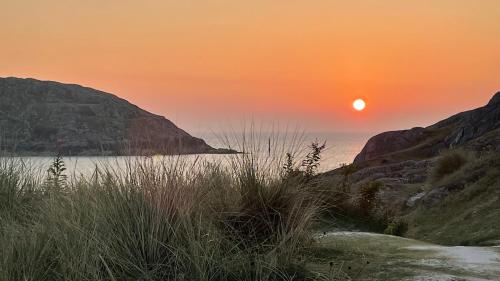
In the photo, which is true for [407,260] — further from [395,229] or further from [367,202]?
[367,202]

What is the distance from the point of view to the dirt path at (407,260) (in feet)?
17.0

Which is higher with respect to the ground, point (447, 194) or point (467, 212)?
point (447, 194)

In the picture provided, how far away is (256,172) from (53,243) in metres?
2.45

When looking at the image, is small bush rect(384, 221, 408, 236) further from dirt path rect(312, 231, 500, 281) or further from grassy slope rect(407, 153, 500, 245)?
dirt path rect(312, 231, 500, 281)

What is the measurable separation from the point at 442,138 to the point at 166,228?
172ft

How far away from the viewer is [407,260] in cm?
590

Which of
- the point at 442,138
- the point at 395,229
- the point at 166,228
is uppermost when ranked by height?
the point at 442,138

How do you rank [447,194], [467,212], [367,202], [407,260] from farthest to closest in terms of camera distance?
[447,194] < [467,212] < [367,202] < [407,260]

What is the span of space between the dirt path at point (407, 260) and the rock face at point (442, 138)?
939 inches

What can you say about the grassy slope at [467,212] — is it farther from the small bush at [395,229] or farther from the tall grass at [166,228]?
the tall grass at [166,228]

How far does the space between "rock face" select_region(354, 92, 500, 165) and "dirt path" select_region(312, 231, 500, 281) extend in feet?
78.3

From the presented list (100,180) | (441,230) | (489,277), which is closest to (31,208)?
(100,180)

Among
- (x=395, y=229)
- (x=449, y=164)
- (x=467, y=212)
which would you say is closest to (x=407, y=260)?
(x=395, y=229)

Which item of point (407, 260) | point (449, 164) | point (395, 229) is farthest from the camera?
point (449, 164)
